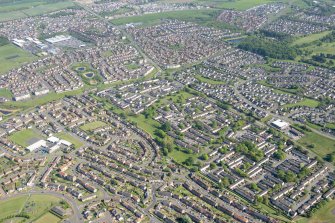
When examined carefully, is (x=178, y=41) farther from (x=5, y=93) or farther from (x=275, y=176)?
(x=275, y=176)

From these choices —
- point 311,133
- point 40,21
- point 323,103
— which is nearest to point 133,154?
point 311,133

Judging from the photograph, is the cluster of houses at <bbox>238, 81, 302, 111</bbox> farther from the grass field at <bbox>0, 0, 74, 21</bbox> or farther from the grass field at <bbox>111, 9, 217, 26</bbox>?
the grass field at <bbox>0, 0, 74, 21</bbox>

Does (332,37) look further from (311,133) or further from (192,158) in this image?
(192,158)

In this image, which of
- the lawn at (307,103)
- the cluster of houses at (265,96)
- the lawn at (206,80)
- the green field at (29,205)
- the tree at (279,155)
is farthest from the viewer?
the lawn at (206,80)

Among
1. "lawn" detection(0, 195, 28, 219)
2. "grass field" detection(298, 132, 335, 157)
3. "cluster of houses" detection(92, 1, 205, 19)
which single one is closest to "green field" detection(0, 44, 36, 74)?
"cluster of houses" detection(92, 1, 205, 19)

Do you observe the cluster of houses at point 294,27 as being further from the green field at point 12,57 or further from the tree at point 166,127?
the green field at point 12,57

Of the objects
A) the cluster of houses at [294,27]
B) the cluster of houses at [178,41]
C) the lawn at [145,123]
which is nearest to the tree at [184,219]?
the lawn at [145,123]
